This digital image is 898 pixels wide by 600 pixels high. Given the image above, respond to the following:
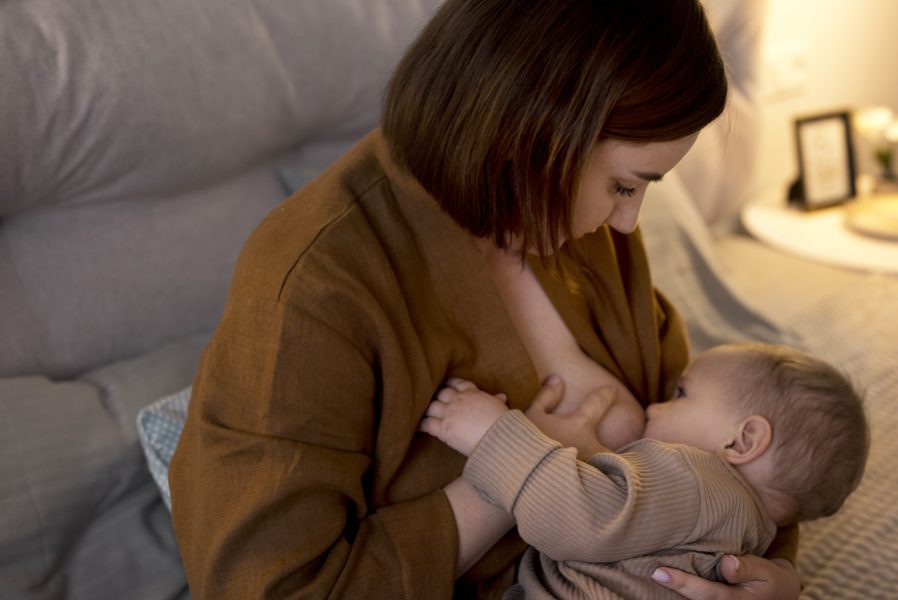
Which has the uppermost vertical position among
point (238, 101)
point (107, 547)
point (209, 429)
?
point (238, 101)

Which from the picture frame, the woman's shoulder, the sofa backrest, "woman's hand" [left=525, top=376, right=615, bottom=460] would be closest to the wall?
the picture frame

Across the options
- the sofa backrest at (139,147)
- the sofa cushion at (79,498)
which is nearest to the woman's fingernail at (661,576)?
the sofa cushion at (79,498)

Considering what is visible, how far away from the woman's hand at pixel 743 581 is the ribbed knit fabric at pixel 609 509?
0.05 feet

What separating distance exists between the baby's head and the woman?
0.12 m

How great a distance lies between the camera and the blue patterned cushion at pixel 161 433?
1182mm

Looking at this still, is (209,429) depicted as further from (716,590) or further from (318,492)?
(716,590)

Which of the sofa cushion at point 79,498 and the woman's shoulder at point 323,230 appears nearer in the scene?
A: the woman's shoulder at point 323,230

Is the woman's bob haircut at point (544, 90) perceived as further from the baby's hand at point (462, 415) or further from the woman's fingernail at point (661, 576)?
the woman's fingernail at point (661, 576)

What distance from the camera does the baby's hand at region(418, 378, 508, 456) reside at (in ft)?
3.32

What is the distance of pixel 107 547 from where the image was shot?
114 cm

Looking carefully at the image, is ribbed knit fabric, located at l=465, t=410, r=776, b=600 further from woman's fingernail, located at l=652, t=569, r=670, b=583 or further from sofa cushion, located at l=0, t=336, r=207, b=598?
sofa cushion, located at l=0, t=336, r=207, b=598

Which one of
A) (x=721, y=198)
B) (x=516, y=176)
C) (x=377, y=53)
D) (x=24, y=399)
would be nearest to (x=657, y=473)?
(x=516, y=176)

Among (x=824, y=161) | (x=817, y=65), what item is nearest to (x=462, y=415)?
(x=824, y=161)

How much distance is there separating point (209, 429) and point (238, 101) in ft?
2.15
